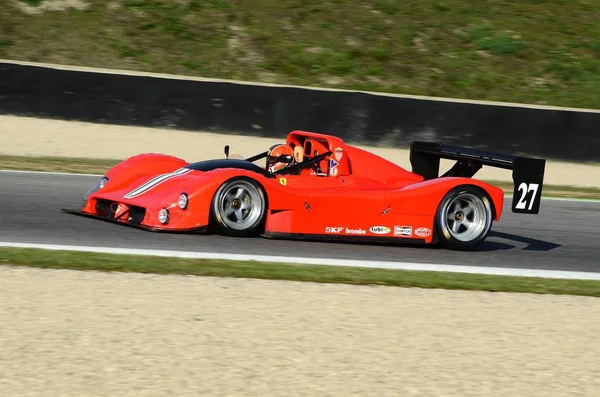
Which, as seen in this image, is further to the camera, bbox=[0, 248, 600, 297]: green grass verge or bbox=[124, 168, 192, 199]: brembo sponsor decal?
bbox=[124, 168, 192, 199]: brembo sponsor decal

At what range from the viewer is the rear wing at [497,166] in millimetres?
9188

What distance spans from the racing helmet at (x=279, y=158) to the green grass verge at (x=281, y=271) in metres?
1.96

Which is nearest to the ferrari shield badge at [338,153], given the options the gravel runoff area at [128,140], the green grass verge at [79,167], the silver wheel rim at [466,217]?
the silver wheel rim at [466,217]

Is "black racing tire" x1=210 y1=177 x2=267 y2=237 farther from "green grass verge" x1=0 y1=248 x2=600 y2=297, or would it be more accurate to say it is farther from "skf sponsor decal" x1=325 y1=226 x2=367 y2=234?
"green grass verge" x1=0 y1=248 x2=600 y2=297

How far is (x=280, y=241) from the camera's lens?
9.26m

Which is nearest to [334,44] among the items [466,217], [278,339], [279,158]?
[279,158]

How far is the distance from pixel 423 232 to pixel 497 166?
3.05 ft

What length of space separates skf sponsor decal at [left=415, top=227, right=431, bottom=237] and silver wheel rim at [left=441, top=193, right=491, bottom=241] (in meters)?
0.18

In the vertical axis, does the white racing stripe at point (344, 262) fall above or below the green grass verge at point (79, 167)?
below

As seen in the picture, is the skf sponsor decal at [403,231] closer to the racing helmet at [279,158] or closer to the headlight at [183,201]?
the racing helmet at [279,158]

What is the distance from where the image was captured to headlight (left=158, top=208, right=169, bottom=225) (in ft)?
28.6

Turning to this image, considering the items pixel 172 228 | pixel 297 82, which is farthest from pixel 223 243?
pixel 297 82

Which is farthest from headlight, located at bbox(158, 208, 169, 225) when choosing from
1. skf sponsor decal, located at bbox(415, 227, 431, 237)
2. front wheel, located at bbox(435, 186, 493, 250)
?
front wheel, located at bbox(435, 186, 493, 250)

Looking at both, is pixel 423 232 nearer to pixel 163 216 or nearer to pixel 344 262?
pixel 344 262
